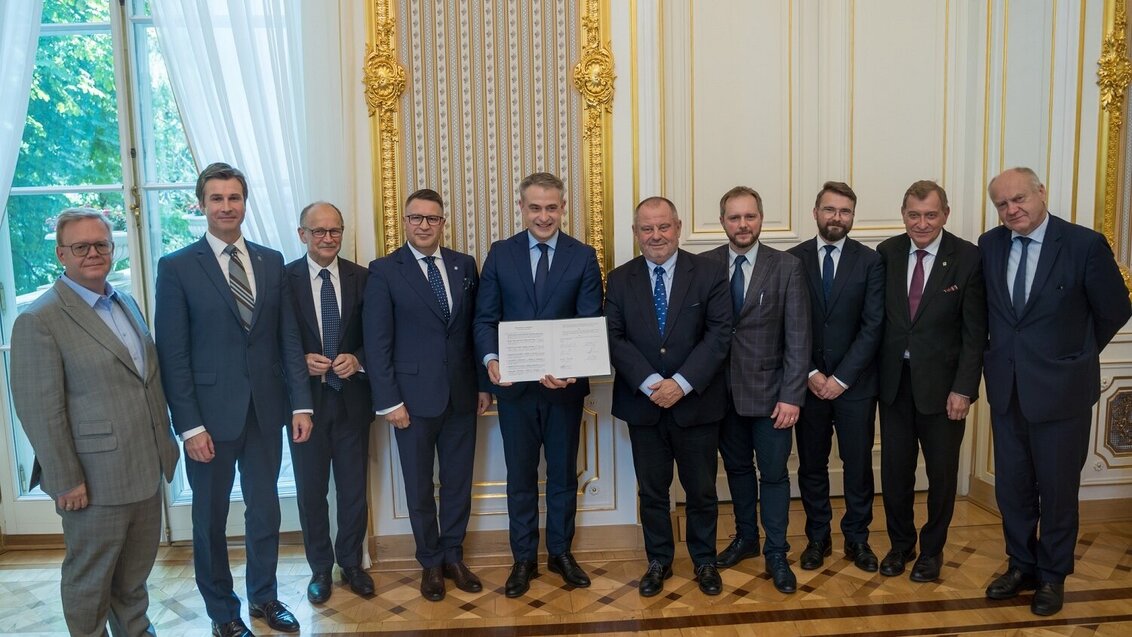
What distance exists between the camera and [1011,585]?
3170mm

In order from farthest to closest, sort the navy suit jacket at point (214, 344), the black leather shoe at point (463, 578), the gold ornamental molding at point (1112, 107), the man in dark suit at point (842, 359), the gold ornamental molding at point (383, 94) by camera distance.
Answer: the gold ornamental molding at point (1112, 107) → the gold ornamental molding at point (383, 94) → the black leather shoe at point (463, 578) → the man in dark suit at point (842, 359) → the navy suit jacket at point (214, 344)

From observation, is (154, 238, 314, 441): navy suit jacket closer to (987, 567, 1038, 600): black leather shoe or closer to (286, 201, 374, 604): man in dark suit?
(286, 201, 374, 604): man in dark suit

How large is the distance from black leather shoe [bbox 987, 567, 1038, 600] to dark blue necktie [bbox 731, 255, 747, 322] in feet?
4.78

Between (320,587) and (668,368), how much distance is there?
169 centimetres

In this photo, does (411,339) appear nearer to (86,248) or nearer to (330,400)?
(330,400)

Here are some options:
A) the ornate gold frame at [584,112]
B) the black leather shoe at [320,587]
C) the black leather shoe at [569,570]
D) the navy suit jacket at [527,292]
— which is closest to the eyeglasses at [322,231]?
the ornate gold frame at [584,112]

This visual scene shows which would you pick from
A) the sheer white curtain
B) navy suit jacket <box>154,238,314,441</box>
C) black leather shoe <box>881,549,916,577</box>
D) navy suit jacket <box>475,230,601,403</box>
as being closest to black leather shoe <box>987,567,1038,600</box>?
black leather shoe <box>881,549,916,577</box>

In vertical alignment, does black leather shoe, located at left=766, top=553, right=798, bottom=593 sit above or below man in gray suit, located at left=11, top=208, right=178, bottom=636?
below

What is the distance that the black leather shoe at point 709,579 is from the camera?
3.26 meters

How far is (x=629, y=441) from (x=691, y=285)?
0.93 m

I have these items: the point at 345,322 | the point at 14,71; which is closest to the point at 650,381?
the point at 345,322

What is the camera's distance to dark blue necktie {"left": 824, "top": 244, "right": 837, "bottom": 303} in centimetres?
330

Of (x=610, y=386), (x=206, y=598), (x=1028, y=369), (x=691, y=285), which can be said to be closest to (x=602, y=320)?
(x=691, y=285)

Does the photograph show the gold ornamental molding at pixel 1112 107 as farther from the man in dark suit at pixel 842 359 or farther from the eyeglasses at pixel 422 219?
the eyeglasses at pixel 422 219
